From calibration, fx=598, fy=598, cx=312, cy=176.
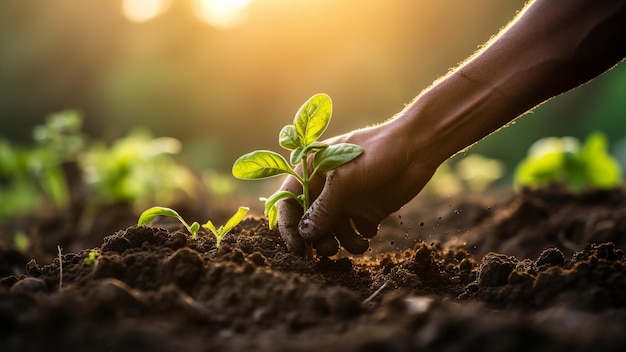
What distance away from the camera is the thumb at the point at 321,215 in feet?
7.59

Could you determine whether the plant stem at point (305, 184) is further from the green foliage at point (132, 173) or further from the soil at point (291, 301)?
the green foliage at point (132, 173)

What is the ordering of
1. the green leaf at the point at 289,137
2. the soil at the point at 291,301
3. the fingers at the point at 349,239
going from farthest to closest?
1. the fingers at the point at 349,239
2. the green leaf at the point at 289,137
3. the soil at the point at 291,301

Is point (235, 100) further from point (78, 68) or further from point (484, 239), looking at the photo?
point (484, 239)

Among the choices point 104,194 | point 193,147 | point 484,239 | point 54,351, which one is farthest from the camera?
point 193,147

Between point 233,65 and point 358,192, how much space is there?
44.2ft

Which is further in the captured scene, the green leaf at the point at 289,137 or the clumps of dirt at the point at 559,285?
the green leaf at the point at 289,137

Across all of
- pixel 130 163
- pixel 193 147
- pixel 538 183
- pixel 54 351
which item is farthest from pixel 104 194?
pixel 193 147

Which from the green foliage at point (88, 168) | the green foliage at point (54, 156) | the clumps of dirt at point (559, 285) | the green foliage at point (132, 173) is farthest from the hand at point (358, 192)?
the green foliage at point (54, 156)

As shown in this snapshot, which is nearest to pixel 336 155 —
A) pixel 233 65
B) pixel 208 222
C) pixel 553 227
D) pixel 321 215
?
pixel 321 215

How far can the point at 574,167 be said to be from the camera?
19.0 feet

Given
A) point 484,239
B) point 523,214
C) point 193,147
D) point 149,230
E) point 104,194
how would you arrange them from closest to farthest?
point 149,230 → point 484,239 → point 523,214 → point 104,194 → point 193,147

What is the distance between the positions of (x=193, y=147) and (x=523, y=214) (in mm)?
10969

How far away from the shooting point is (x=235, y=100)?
1518 centimetres

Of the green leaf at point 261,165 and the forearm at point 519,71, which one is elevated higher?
the green leaf at point 261,165
